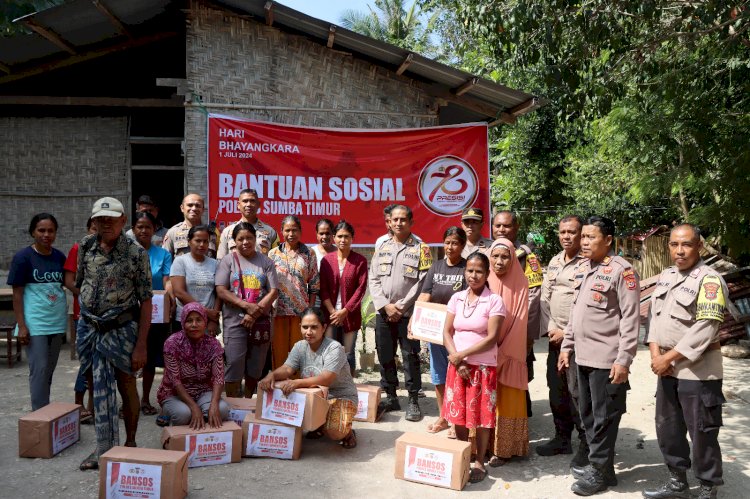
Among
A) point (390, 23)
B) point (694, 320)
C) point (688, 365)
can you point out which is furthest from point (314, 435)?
point (390, 23)

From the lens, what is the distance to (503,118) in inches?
345

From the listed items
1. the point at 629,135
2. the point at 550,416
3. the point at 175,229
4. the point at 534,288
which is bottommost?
the point at 550,416

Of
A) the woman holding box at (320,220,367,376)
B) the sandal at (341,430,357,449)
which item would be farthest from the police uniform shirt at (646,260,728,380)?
the woman holding box at (320,220,367,376)

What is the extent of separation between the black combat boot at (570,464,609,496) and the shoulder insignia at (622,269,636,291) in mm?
1222

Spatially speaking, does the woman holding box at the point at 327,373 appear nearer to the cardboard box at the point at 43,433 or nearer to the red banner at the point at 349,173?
the cardboard box at the point at 43,433

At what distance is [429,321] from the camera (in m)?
5.07

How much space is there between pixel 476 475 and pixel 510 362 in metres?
0.85

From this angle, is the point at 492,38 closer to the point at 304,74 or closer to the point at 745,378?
the point at 304,74

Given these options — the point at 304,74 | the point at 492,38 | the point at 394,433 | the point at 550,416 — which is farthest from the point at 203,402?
the point at 304,74

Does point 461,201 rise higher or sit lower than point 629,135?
lower

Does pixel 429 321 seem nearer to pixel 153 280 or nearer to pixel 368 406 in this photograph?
pixel 368 406

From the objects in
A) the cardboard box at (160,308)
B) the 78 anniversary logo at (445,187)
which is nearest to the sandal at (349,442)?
the cardboard box at (160,308)

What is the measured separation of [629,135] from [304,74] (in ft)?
14.6

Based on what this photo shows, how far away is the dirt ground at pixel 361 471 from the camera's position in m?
4.18
